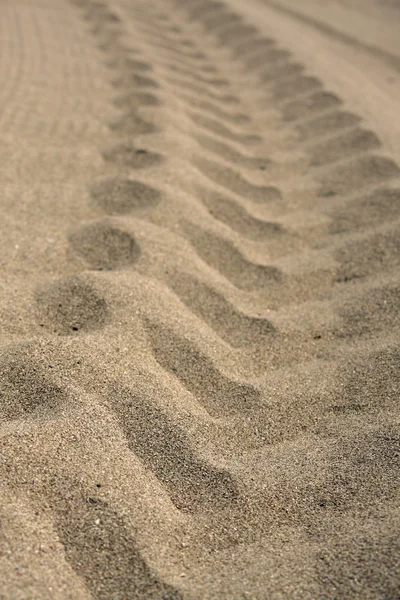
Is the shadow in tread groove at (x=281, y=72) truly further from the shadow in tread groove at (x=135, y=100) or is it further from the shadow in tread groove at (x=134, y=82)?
the shadow in tread groove at (x=135, y=100)

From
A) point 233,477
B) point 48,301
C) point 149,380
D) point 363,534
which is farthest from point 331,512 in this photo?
point 48,301

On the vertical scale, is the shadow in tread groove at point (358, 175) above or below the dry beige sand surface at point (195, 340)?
above

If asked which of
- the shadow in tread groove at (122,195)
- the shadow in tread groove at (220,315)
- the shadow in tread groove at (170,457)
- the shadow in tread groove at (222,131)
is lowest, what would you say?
the shadow in tread groove at (170,457)

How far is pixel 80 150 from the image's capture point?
9.18 feet

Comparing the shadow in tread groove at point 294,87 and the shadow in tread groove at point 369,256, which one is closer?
the shadow in tread groove at point 369,256

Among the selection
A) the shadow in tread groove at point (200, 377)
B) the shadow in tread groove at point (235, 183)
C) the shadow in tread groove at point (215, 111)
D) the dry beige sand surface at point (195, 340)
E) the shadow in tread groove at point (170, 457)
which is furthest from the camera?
the shadow in tread groove at point (215, 111)

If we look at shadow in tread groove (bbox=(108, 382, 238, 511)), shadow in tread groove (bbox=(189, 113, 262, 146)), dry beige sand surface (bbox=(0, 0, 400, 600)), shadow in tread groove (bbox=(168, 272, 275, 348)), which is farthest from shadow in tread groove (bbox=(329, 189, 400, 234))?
shadow in tread groove (bbox=(108, 382, 238, 511))

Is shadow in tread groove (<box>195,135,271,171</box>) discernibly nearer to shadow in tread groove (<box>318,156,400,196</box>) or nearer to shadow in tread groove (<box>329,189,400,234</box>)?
shadow in tread groove (<box>318,156,400,196</box>)

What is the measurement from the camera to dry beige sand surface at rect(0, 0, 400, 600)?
1.27m

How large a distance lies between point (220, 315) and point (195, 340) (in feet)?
0.60

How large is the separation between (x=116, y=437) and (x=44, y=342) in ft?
1.10

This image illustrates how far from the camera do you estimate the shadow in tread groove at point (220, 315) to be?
191cm

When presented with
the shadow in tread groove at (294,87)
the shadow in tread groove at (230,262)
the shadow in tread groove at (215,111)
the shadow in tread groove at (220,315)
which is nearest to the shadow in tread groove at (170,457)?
the shadow in tread groove at (220,315)

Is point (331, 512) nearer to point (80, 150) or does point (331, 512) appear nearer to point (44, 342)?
point (44, 342)
